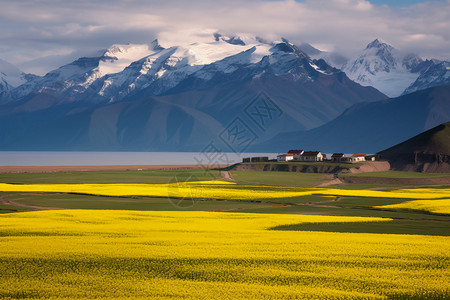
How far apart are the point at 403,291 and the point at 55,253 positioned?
20306mm

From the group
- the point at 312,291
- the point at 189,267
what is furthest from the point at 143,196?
the point at 312,291

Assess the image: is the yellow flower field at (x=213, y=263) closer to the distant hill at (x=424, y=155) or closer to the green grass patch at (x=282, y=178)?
the green grass patch at (x=282, y=178)

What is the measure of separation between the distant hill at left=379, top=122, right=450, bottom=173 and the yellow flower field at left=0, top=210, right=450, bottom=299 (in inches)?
5350

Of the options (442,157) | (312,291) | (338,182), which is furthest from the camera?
(442,157)

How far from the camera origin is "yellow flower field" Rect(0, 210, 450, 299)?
3006cm

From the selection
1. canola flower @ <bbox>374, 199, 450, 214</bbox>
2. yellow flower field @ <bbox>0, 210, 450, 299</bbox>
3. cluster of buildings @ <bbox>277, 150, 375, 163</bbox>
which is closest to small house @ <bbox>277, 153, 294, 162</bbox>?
cluster of buildings @ <bbox>277, 150, 375, 163</bbox>

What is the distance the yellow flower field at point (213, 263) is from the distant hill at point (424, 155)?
135891 mm

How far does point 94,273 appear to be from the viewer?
3328 centimetres

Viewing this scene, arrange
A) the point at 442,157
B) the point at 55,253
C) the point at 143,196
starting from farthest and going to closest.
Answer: the point at 442,157 < the point at 143,196 < the point at 55,253

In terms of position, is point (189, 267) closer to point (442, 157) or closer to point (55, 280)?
point (55, 280)

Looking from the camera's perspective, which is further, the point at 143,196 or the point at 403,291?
the point at 143,196

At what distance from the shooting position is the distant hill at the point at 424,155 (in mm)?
175750

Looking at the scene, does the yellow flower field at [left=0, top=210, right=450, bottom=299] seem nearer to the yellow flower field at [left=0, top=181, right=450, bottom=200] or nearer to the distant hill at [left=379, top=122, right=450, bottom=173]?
the yellow flower field at [left=0, top=181, right=450, bottom=200]

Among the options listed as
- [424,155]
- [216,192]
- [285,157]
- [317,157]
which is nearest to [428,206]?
[216,192]
